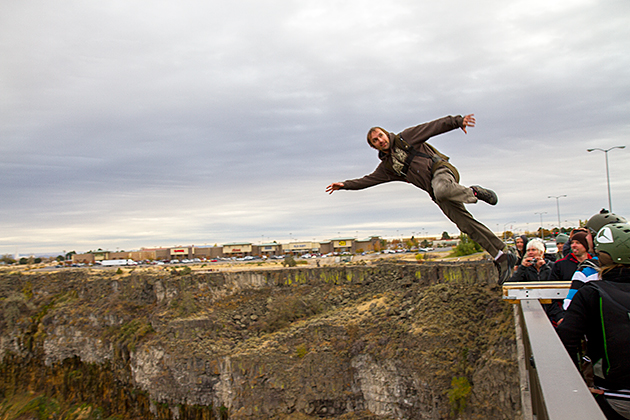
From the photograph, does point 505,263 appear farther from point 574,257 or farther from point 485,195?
point 574,257

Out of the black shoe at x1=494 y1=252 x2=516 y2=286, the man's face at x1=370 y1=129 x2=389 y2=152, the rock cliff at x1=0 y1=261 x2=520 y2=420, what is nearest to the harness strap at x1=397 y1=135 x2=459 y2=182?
the man's face at x1=370 y1=129 x2=389 y2=152

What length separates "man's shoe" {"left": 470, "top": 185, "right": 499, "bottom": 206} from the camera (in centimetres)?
550

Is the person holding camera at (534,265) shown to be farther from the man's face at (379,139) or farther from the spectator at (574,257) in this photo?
the man's face at (379,139)

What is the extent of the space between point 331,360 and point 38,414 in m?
32.5

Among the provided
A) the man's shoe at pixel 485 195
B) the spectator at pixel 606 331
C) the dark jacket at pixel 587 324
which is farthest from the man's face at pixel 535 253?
the dark jacket at pixel 587 324

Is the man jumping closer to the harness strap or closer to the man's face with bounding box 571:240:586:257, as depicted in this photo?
the harness strap

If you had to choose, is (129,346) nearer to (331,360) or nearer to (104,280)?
(104,280)

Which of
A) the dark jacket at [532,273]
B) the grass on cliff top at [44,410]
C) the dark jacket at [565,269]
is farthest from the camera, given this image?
the grass on cliff top at [44,410]

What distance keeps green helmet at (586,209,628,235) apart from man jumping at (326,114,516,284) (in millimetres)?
1801

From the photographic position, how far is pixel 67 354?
143ft

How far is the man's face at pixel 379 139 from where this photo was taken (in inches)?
222

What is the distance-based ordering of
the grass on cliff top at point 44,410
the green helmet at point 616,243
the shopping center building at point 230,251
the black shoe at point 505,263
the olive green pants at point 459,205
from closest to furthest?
the green helmet at point 616,243, the olive green pants at point 459,205, the black shoe at point 505,263, the grass on cliff top at point 44,410, the shopping center building at point 230,251

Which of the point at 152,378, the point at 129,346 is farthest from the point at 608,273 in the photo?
the point at 129,346

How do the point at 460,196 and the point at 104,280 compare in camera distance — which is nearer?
the point at 460,196
